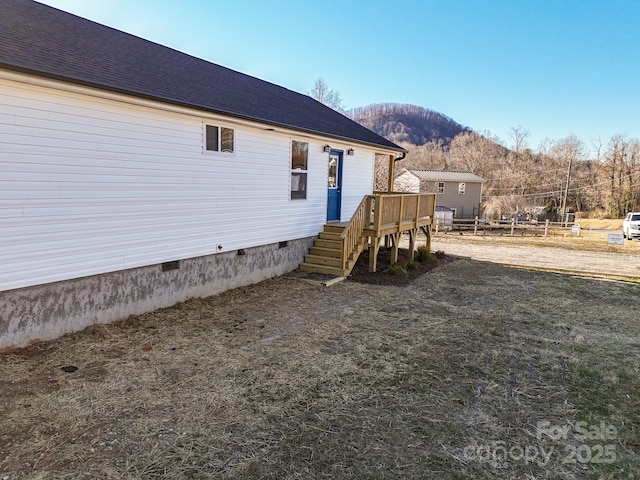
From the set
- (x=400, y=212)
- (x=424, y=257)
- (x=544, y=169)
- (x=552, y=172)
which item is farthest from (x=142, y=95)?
(x=544, y=169)

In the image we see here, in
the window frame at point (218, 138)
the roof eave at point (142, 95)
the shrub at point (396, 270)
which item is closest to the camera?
the roof eave at point (142, 95)

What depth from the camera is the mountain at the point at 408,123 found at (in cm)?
7444

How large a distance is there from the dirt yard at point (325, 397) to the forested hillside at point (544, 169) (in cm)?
3181

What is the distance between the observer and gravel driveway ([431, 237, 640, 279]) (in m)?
12.7

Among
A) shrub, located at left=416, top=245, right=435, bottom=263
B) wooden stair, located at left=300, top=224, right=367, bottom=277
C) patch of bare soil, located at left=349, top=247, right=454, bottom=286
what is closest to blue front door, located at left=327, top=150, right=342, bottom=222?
wooden stair, located at left=300, top=224, right=367, bottom=277

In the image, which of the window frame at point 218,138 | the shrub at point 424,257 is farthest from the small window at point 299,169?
the shrub at point 424,257

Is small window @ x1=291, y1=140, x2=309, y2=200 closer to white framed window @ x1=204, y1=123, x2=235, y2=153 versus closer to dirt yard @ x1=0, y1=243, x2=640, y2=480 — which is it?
white framed window @ x1=204, y1=123, x2=235, y2=153

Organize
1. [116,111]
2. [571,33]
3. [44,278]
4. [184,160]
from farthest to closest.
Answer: [571,33], [184,160], [116,111], [44,278]

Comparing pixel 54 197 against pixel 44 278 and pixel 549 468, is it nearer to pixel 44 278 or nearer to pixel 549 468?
pixel 44 278

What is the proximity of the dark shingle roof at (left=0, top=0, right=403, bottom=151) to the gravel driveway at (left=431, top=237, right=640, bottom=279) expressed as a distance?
8073mm

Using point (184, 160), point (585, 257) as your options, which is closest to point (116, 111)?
point (184, 160)

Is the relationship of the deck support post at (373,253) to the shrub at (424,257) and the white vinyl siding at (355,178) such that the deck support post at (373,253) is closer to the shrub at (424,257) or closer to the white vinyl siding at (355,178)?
the white vinyl siding at (355,178)

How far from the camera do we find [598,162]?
165 feet

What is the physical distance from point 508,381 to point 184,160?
5.90 metres
